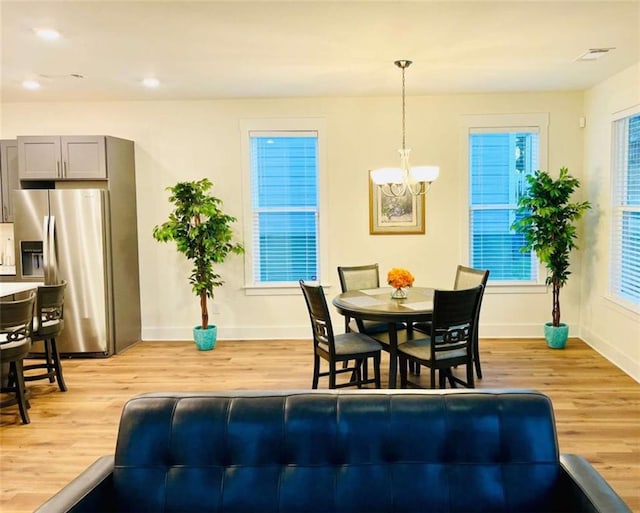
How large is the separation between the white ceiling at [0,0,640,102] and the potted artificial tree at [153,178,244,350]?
109 centimetres

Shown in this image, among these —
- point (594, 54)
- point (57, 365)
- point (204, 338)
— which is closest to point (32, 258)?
point (57, 365)

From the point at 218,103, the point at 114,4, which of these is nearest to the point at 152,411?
the point at 114,4

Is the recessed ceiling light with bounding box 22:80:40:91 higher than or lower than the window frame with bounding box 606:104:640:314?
higher

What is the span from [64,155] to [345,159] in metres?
2.96

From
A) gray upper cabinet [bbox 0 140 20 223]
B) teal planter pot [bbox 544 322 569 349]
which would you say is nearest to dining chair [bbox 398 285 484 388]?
teal planter pot [bbox 544 322 569 349]

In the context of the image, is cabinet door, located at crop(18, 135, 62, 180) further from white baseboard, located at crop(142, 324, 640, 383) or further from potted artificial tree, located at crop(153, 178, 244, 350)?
white baseboard, located at crop(142, 324, 640, 383)

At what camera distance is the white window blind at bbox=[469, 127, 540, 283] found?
5922 mm

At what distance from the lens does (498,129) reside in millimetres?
5875

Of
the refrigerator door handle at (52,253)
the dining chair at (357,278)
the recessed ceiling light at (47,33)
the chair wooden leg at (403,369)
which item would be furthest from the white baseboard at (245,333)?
the recessed ceiling light at (47,33)

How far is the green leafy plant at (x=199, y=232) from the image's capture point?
5.44 meters

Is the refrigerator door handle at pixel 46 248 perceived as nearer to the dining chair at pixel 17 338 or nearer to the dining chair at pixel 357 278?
the dining chair at pixel 17 338

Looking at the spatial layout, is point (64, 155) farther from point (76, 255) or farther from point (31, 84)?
point (76, 255)

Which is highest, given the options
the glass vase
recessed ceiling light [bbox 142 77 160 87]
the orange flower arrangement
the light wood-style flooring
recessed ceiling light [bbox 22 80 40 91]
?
recessed ceiling light [bbox 22 80 40 91]

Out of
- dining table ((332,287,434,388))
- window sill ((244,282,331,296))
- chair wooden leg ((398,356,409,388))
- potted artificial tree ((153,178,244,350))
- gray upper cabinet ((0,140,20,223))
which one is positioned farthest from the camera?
window sill ((244,282,331,296))
